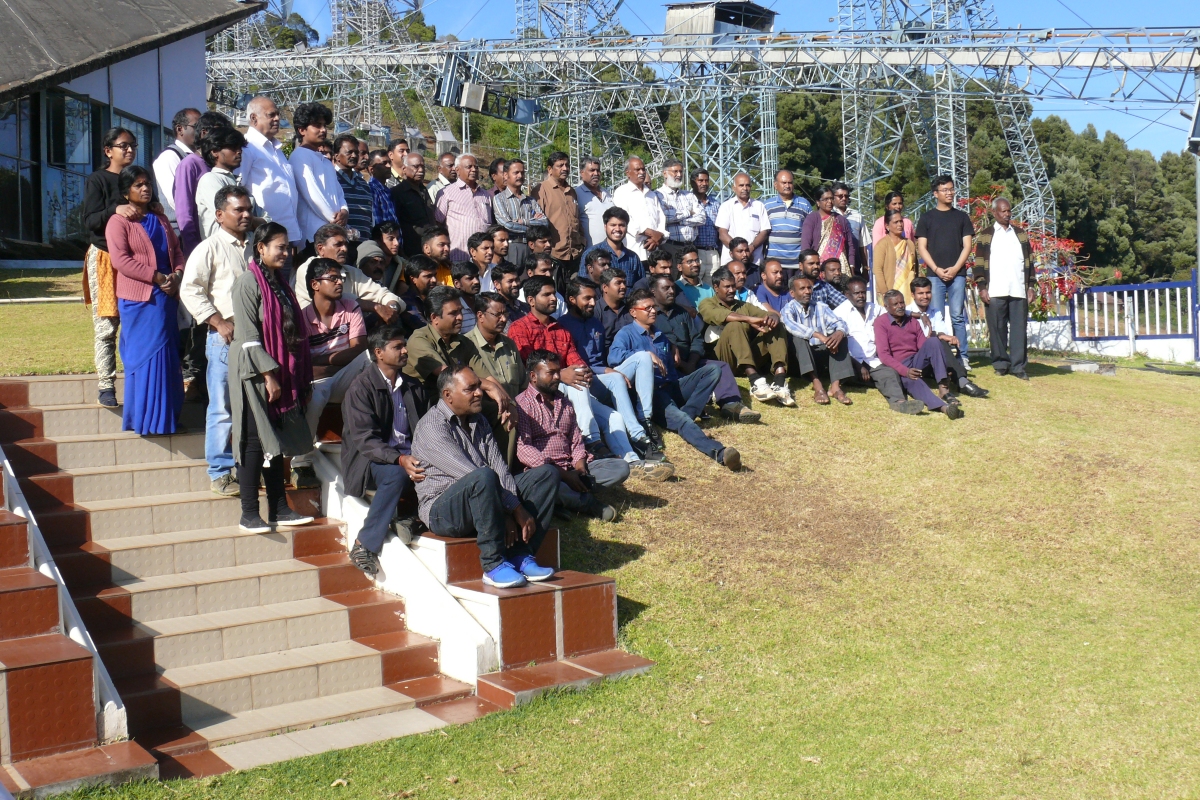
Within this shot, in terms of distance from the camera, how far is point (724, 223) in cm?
1130

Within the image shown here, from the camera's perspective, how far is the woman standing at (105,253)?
21.8ft

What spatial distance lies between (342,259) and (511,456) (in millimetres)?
1707

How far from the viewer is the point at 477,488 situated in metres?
5.62

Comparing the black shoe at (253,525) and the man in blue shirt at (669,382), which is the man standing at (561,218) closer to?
the man in blue shirt at (669,382)

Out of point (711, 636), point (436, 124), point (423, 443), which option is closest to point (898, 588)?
point (711, 636)

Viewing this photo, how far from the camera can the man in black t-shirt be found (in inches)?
453

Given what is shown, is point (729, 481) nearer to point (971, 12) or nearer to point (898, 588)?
point (898, 588)

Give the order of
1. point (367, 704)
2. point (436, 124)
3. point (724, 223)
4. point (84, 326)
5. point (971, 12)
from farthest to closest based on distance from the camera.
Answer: point (436, 124) < point (971, 12) < point (724, 223) < point (84, 326) < point (367, 704)

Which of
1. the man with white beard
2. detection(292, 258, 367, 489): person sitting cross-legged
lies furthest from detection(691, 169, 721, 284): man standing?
detection(292, 258, 367, 489): person sitting cross-legged

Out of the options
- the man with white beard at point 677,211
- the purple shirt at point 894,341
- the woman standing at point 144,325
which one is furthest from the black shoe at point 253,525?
the purple shirt at point 894,341

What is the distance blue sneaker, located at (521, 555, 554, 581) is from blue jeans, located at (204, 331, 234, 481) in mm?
1794

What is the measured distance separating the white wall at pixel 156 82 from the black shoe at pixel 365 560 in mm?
15566

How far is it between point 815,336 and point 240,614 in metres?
6.48

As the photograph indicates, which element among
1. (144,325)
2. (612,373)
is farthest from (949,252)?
(144,325)
